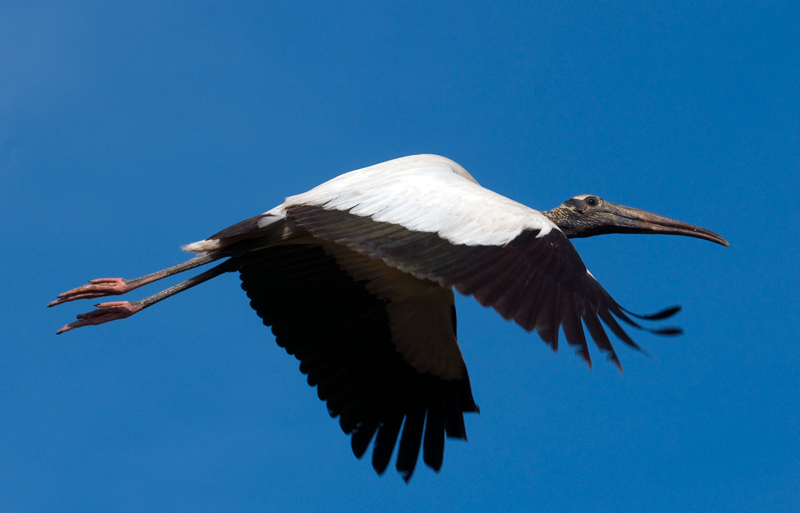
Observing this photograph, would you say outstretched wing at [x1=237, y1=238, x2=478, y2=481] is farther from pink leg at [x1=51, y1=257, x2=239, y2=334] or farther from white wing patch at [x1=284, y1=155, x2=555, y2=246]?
white wing patch at [x1=284, y1=155, x2=555, y2=246]

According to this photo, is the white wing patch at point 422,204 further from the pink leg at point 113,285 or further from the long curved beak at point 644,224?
the long curved beak at point 644,224

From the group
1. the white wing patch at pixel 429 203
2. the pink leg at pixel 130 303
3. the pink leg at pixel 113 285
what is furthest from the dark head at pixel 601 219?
the pink leg at pixel 113 285

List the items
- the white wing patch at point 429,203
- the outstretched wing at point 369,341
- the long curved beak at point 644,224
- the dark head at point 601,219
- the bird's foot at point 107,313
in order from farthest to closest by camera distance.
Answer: the dark head at point 601,219, the outstretched wing at point 369,341, the long curved beak at point 644,224, the bird's foot at point 107,313, the white wing patch at point 429,203

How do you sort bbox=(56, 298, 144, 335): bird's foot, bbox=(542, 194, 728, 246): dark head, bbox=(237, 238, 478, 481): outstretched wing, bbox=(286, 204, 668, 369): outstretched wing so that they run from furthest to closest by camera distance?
bbox=(542, 194, 728, 246): dark head
bbox=(237, 238, 478, 481): outstretched wing
bbox=(56, 298, 144, 335): bird's foot
bbox=(286, 204, 668, 369): outstretched wing

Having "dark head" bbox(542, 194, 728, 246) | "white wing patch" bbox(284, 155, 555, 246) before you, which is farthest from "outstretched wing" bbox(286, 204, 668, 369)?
"dark head" bbox(542, 194, 728, 246)

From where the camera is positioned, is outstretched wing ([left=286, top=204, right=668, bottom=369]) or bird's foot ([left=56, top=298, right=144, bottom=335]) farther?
bird's foot ([left=56, top=298, right=144, bottom=335])

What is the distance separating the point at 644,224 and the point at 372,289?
2.16m

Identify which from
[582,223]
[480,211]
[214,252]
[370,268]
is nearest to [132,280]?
Answer: [214,252]

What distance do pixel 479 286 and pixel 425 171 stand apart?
155 centimetres

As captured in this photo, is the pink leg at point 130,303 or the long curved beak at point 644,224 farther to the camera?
the long curved beak at point 644,224

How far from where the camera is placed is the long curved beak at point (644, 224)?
590 cm

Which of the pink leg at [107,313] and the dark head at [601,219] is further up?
the dark head at [601,219]

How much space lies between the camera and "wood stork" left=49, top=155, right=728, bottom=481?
16.2ft

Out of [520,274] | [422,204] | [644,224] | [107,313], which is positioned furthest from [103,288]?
[644,224]
